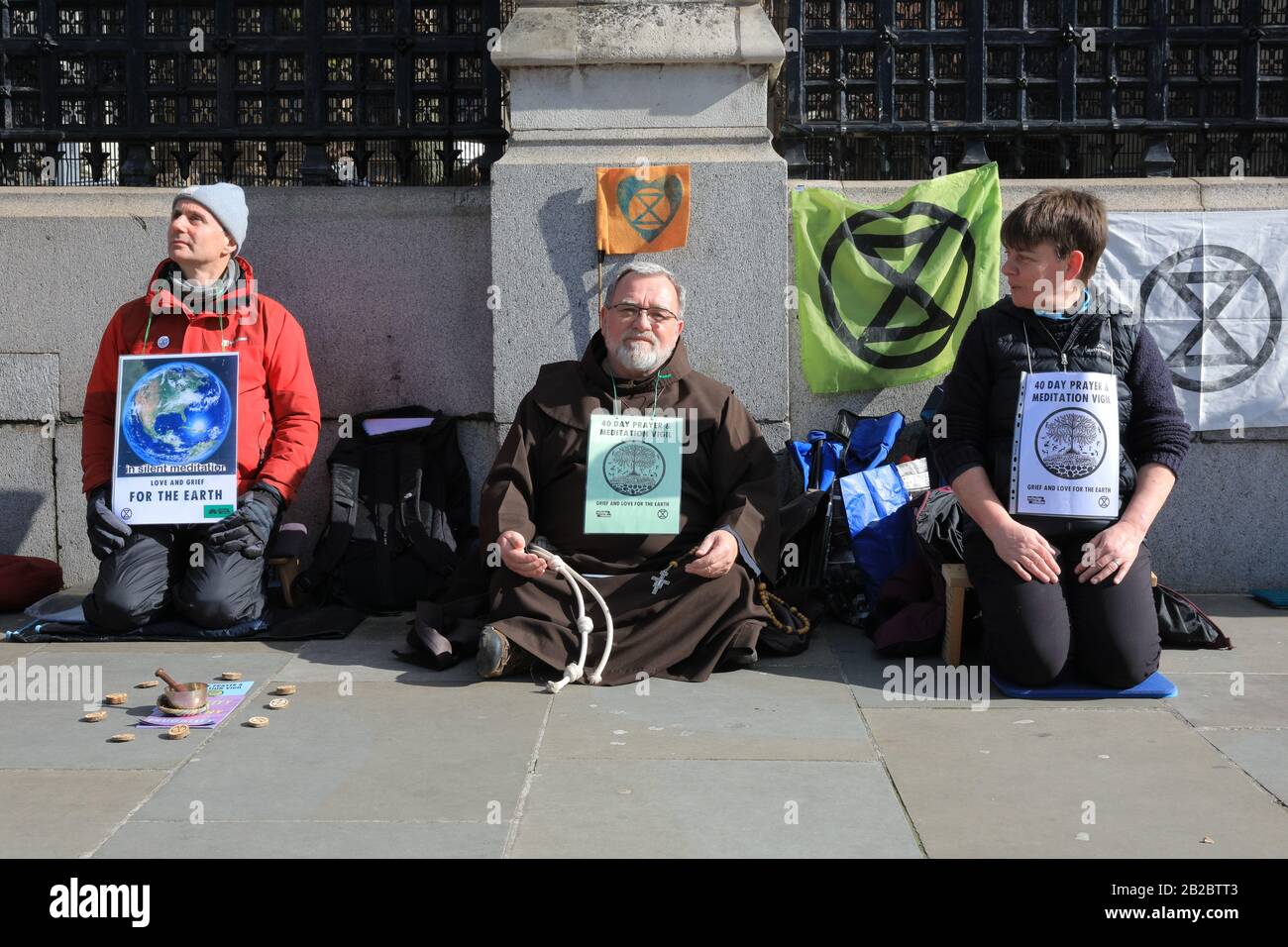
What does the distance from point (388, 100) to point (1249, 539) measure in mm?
4423

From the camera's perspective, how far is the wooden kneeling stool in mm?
5016

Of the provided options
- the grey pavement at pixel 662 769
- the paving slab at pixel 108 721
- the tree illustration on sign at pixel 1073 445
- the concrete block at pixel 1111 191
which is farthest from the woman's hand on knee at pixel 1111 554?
the paving slab at pixel 108 721

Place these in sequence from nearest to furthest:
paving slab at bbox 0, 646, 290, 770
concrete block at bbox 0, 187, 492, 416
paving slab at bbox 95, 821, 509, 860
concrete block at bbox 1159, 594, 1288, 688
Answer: paving slab at bbox 95, 821, 509, 860, paving slab at bbox 0, 646, 290, 770, concrete block at bbox 1159, 594, 1288, 688, concrete block at bbox 0, 187, 492, 416

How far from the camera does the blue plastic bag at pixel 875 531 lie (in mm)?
5727

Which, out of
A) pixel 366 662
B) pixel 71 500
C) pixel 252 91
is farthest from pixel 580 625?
pixel 252 91

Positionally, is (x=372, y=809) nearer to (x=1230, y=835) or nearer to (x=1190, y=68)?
(x=1230, y=835)

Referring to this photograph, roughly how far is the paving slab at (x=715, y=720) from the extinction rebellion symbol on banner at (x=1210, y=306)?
8.08 feet

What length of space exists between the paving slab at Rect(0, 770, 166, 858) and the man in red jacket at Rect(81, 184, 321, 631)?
170 centimetres

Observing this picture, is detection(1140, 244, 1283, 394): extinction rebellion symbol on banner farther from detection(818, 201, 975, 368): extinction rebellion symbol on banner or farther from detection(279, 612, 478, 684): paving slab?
detection(279, 612, 478, 684): paving slab

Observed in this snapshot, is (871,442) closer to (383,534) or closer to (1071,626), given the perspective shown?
(1071,626)

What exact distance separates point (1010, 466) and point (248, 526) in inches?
116

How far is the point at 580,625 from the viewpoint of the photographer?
490 centimetres

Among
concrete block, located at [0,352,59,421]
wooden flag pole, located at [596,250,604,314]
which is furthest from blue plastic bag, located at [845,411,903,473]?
concrete block, located at [0,352,59,421]

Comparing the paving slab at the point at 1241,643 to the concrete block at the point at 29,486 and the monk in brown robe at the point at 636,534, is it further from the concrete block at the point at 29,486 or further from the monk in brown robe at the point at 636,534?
the concrete block at the point at 29,486
